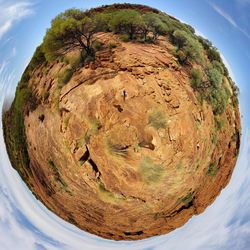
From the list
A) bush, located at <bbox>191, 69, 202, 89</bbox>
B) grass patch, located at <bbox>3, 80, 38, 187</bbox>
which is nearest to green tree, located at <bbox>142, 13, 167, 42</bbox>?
bush, located at <bbox>191, 69, 202, 89</bbox>

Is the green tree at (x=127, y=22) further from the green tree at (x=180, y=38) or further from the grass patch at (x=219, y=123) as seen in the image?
Result: the grass patch at (x=219, y=123)

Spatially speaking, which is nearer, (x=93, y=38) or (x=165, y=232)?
(x=93, y=38)

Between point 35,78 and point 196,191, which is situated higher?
point 35,78

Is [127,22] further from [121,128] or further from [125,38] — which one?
[121,128]

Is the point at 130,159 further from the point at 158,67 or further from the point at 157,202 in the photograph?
the point at 158,67

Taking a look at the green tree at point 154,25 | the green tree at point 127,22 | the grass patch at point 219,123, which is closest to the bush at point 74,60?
the green tree at point 127,22

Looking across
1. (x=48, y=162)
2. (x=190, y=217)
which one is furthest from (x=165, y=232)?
(x=48, y=162)

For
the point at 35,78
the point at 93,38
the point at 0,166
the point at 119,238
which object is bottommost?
the point at 119,238

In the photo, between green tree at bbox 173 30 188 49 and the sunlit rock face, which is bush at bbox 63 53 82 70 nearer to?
the sunlit rock face

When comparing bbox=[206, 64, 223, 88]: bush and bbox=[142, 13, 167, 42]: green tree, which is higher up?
bbox=[142, 13, 167, 42]: green tree
